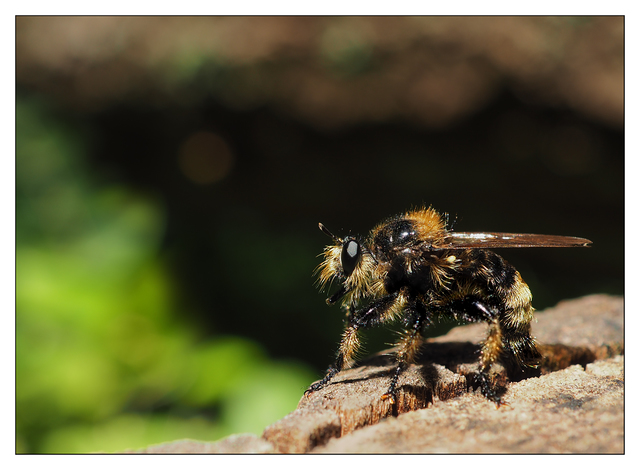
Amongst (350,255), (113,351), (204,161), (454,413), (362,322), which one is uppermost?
(204,161)

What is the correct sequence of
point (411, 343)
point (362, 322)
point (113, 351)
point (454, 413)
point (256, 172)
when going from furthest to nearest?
point (256, 172)
point (113, 351)
point (362, 322)
point (411, 343)
point (454, 413)

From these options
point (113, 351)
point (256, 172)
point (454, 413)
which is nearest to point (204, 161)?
A: point (256, 172)

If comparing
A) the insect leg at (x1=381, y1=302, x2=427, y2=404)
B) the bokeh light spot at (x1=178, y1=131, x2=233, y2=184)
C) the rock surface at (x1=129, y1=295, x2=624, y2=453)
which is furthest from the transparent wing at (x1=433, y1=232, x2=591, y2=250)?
the bokeh light spot at (x1=178, y1=131, x2=233, y2=184)

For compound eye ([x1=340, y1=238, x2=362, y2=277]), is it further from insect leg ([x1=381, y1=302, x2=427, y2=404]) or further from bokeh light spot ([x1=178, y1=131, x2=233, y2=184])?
bokeh light spot ([x1=178, y1=131, x2=233, y2=184])

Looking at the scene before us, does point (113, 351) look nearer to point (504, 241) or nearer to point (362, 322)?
point (362, 322)

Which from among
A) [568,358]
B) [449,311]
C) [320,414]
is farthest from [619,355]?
[320,414]
